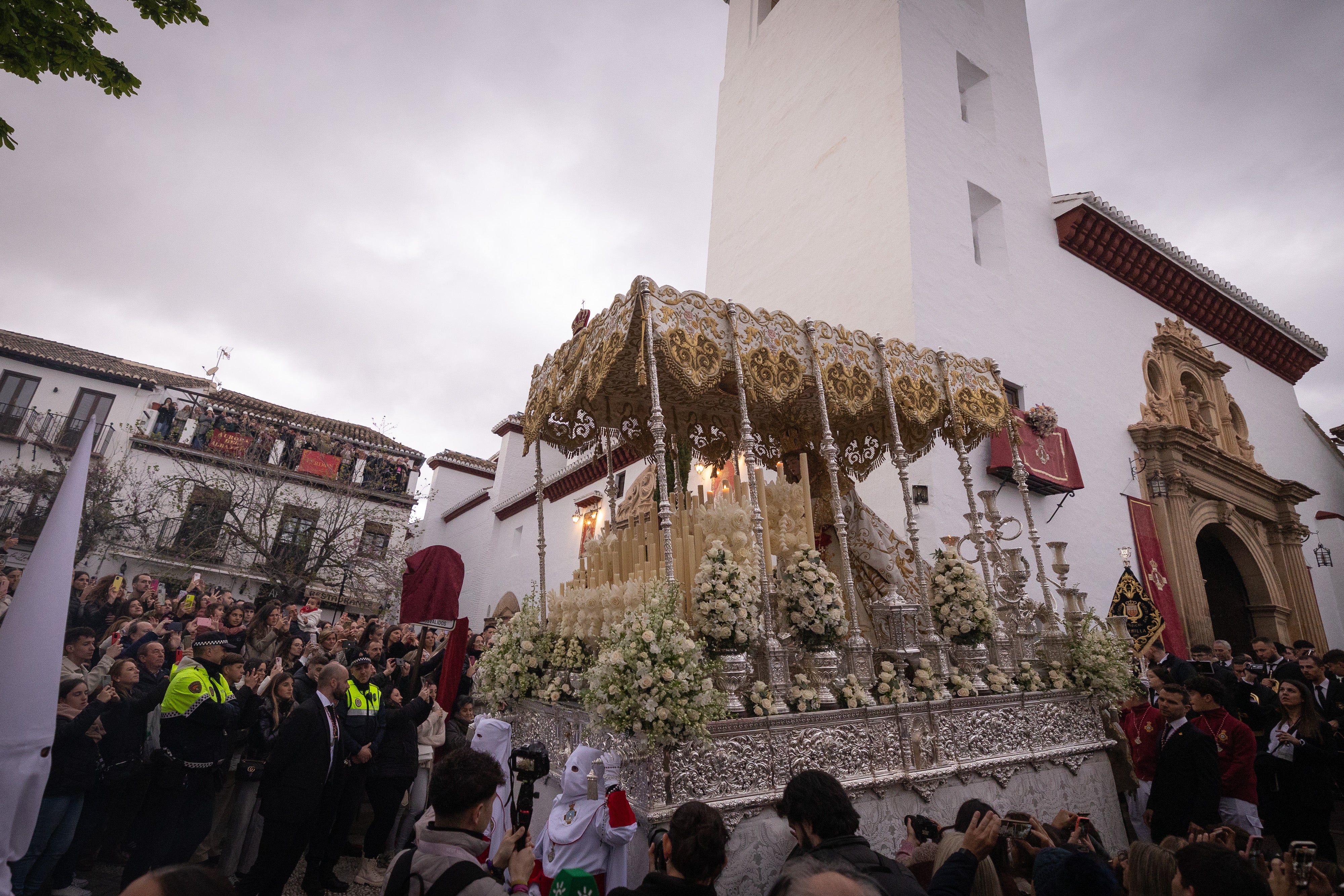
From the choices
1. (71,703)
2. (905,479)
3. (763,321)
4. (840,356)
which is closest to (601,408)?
(763,321)

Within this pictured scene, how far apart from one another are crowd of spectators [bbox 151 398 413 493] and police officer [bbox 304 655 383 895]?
63.5ft

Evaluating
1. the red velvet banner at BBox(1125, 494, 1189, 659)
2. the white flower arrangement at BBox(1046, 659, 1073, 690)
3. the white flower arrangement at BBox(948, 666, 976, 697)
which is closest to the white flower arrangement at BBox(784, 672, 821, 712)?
the white flower arrangement at BBox(948, 666, 976, 697)

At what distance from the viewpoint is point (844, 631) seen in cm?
435

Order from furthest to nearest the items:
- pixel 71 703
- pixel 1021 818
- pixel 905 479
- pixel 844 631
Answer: pixel 905 479 < pixel 844 631 < pixel 71 703 < pixel 1021 818

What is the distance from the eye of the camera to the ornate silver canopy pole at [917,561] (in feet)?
16.3

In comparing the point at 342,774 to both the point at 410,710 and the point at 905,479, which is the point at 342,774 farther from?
the point at 905,479

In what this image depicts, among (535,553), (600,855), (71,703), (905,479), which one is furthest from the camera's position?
(535,553)

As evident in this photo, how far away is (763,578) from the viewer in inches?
171

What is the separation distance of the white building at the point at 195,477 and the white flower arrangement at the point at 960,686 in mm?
18540

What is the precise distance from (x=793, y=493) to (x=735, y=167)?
40.8 ft

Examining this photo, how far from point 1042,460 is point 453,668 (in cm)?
893

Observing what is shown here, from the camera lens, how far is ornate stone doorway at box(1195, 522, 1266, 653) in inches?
506

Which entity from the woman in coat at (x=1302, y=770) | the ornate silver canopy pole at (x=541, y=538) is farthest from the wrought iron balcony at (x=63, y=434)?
the woman in coat at (x=1302, y=770)

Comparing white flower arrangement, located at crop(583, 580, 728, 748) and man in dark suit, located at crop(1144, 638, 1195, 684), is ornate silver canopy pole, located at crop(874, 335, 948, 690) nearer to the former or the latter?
white flower arrangement, located at crop(583, 580, 728, 748)
